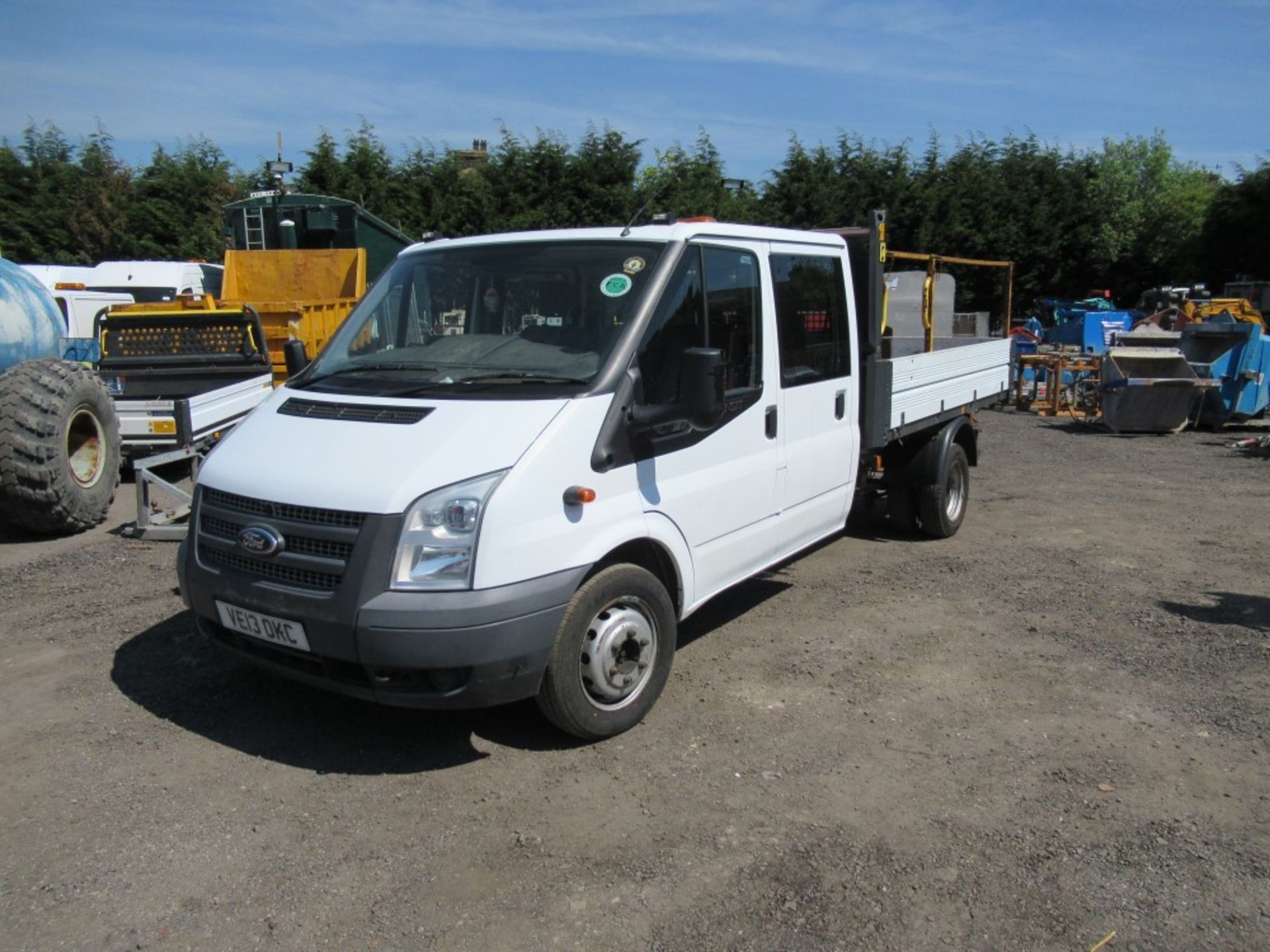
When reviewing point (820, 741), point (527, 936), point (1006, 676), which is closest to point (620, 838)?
point (527, 936)

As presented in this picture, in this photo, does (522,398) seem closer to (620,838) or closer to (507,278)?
(507,278)

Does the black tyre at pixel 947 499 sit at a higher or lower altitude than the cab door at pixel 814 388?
lower

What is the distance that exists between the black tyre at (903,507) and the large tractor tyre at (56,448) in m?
6.20

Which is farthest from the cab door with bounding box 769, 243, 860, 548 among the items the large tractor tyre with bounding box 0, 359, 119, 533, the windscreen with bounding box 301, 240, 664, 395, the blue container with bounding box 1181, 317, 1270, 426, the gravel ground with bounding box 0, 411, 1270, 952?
the blue container with bounding box 1181, 317, 1270, 426

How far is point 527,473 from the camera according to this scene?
3.63 m

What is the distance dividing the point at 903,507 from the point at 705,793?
174 inches

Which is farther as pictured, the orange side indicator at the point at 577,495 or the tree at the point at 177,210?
the tree at the point at 177,210

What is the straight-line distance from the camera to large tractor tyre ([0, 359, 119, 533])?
6855mm

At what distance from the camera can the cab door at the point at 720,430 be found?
4.24m

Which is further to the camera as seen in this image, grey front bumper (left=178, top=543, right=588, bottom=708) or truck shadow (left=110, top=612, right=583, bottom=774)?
truck shadow (left=110, top=612, right=583, bottom=774)

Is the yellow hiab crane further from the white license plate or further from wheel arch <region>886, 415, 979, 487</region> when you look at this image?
wheel arch <region>886, 415, 979, 487</region>

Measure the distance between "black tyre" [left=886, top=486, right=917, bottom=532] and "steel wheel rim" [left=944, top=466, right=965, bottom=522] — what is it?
268 mm

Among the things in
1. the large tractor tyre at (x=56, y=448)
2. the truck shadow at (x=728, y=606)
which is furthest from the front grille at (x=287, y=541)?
the large tractor tyre at (x=56, y=448)

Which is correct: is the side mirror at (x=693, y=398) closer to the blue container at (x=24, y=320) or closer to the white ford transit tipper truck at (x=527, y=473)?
the white ford transit tipper truck at (x=527, y=473)
